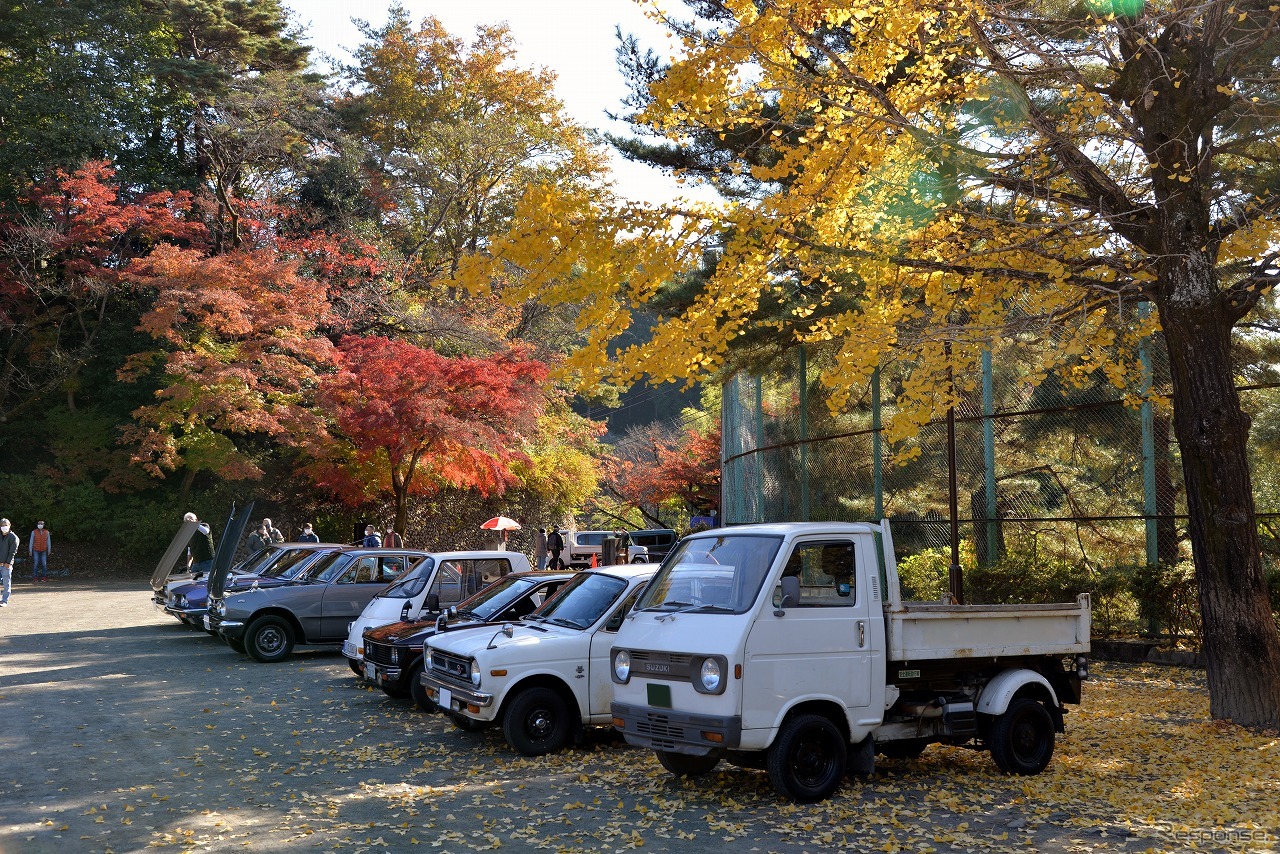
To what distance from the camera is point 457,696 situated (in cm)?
903

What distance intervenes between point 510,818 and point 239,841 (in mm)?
1649

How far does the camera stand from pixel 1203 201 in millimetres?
9922

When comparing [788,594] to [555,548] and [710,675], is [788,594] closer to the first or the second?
[710,675]

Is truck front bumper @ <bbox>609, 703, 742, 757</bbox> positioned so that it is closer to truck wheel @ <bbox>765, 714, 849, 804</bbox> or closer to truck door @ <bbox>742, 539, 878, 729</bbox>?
truck door @ <bbox>742, 539, 878, 729</bbox>

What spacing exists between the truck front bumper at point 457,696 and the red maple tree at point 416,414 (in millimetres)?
17084

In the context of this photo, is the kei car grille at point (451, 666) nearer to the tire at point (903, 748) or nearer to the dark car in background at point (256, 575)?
the tire at point (903, 748)

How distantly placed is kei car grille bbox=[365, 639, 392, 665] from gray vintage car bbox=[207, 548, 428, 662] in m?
3.62

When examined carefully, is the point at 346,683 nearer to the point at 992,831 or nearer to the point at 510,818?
the point at 510,818

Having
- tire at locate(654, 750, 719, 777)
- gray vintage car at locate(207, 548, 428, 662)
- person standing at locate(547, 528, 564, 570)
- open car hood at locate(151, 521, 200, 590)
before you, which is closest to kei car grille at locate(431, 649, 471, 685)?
tire at locate(654, 750, 719, 777)

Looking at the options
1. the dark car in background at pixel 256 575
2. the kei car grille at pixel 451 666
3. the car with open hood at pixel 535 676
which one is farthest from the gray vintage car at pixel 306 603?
the car with open hood at pixel 535 676

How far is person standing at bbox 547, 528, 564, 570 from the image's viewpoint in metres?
30.4

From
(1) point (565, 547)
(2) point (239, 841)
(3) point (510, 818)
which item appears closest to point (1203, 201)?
(3) point (510, 818)

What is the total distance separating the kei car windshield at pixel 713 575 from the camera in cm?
743

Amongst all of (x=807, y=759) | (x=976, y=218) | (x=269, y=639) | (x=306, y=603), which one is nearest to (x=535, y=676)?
(x=807, y=759)
